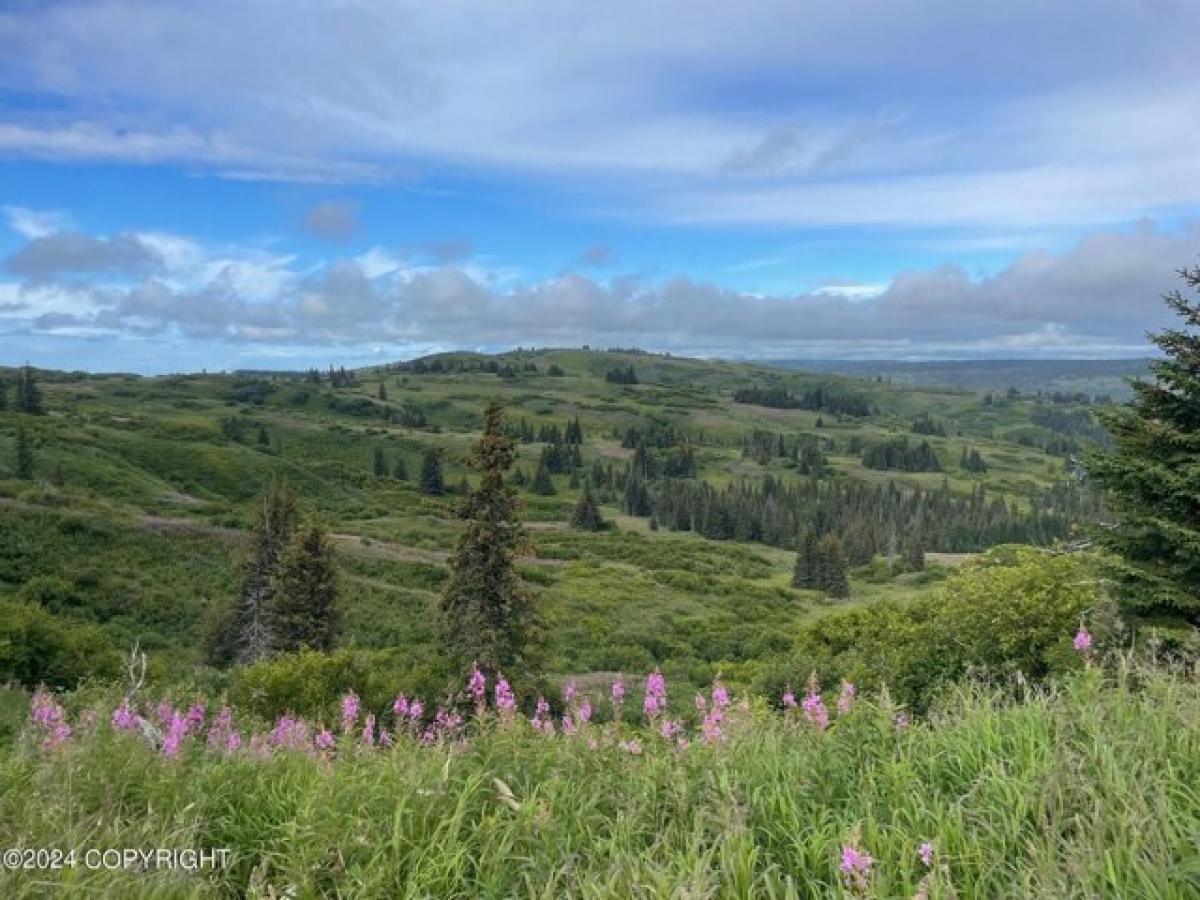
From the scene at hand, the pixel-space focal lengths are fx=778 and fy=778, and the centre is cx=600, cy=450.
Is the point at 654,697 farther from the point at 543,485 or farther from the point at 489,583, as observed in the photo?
the point at 543,485

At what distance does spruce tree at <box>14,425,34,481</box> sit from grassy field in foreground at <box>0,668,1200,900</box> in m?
85.8

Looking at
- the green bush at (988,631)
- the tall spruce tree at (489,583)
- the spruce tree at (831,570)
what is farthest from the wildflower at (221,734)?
the spruce tree at (831,570)

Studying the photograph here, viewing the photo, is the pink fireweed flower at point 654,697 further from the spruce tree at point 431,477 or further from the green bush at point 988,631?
the spruce tree at point 431,477

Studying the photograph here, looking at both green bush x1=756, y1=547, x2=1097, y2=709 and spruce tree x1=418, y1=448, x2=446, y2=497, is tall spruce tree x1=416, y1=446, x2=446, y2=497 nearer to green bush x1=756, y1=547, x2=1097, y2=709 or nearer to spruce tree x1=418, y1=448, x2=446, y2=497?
spruce tree x1=418, y1=448, x2=446, y2=497

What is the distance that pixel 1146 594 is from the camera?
17312 millimetres

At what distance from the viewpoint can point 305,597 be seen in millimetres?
36969

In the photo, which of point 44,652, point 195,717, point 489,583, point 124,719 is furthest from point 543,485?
point 124,719

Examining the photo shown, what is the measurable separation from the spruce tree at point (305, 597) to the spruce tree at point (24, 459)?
53657 mm

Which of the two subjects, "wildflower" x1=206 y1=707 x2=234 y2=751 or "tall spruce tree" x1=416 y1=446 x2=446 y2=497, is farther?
"tall spruce tree" x1=416 y1=446 x2=446 y2=497

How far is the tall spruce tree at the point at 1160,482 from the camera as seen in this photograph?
1703 cm

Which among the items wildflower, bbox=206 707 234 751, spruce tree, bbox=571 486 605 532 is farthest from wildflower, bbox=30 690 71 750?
spruce tree, bbox=571 486 605 532

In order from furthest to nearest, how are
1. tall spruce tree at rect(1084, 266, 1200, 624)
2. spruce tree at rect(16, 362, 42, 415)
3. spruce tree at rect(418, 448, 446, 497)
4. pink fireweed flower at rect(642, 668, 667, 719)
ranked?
spruce tree at rect(418, 448, 446, 497)
spruce tree at rect(16, 362, 42, 415)
tall spruce tree at rect(1084, 266, 1200, 624)
pink fireweed flower at rect(642, 668, 667, 719)

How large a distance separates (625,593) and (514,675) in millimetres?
44334

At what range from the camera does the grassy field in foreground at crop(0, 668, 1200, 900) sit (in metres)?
3.80
